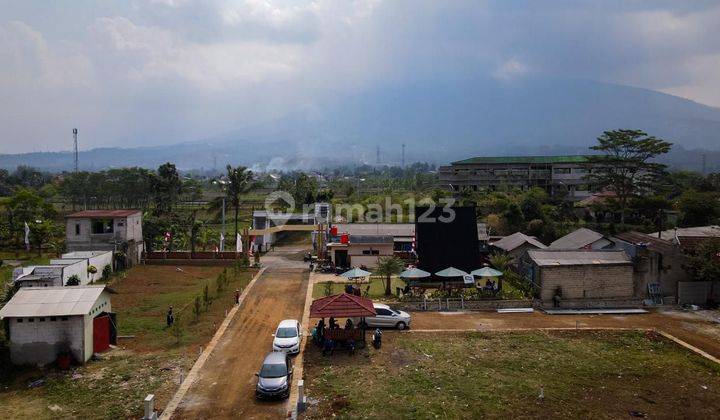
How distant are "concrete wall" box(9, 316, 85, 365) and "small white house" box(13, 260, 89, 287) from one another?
8453 mm

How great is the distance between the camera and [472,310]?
24.1m

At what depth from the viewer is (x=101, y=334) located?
17984 mm

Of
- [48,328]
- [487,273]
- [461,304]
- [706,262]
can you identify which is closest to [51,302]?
[48,328]

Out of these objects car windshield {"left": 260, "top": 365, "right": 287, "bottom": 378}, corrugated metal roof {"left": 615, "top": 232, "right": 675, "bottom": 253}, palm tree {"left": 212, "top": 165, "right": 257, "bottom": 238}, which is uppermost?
palm tree {"left": 212, "top": 165, "right": 257, "bottom": 238}

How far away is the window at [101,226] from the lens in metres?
34.3

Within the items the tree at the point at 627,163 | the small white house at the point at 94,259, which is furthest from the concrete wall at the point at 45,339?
the tree at the point at 627,163

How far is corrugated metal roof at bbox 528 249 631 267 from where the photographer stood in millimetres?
25578

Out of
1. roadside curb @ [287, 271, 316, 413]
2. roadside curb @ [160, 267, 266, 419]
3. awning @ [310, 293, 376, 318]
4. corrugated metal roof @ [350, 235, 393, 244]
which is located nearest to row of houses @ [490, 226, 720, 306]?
corrugated metal roof @ [350, 235, 393, 244]

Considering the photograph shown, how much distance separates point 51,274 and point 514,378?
72.2ft

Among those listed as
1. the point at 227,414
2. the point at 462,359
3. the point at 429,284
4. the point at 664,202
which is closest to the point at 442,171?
the point at 664,202

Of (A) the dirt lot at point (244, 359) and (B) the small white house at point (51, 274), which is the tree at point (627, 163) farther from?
(B) the small white house at point (51, 274)

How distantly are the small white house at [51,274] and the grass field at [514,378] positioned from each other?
1481 cm

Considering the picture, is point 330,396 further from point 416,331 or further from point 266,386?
point 416,331

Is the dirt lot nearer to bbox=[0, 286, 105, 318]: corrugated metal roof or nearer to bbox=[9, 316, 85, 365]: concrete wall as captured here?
bbox=[9, 316, 85, 365]: concrete wall
